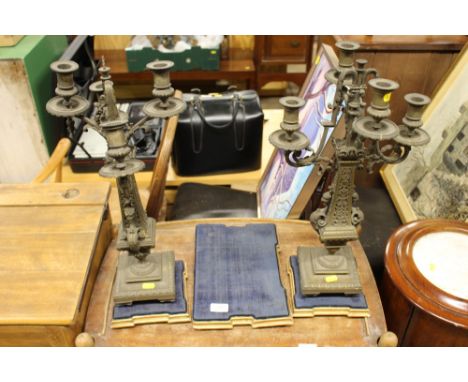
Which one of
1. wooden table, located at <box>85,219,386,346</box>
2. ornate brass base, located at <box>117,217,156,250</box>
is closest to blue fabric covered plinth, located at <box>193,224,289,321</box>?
wooden table, located at <box>85,219,386,346</box>

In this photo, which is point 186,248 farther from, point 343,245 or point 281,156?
point 281,156

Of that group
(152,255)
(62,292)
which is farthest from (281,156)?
(62,292)

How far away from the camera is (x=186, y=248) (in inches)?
58.1

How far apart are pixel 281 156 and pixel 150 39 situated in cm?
191

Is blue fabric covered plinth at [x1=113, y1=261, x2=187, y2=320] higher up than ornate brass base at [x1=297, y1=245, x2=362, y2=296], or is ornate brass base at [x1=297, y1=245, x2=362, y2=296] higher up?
ornate brass base at [x1=297, y1=245, x2=362, y2=296]

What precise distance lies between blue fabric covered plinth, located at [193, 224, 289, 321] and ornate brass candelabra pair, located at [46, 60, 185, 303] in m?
0.11

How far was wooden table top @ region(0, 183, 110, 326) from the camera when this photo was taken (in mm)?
1141

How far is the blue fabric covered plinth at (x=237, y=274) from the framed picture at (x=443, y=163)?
748 mm

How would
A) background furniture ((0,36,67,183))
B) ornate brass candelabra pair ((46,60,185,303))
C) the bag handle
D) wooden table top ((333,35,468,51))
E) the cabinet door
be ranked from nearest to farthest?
1. ornate brass candelabra pair ((46,60,185,303))
2. wooden table top ((333,35,468,51))
3. background furniture ((0,36,67,183))
4. the bag handle
5. the cabinet door

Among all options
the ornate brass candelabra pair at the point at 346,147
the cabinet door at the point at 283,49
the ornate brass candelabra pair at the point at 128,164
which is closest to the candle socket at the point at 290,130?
the ornate brass candelabra pair at the point at 346,147

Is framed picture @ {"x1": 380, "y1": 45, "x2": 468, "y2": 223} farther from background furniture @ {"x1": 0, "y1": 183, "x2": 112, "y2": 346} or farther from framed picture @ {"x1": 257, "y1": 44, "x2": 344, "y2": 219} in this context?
background furniture @ {"x1": 0, "y1": 183, "x2": 112, "y2": 346}

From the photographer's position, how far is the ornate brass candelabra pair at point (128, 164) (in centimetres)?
105

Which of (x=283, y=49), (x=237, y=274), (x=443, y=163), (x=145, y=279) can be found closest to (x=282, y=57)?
(x=283, y=49)

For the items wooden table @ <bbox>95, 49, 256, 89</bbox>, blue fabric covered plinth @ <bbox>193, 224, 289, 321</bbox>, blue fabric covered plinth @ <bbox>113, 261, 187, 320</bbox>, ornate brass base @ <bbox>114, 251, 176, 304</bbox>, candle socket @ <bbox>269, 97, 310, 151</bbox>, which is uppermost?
candle socket @ <bbox>269, 97, 310, 151</bbox>
